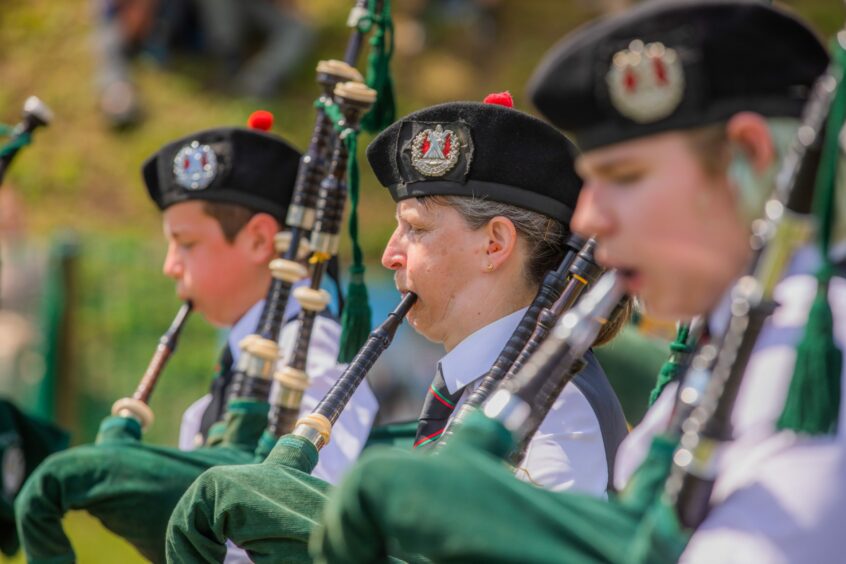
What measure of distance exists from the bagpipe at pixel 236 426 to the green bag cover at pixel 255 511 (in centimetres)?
65

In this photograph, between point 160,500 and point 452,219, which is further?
point 160,500

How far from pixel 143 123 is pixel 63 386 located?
9.57ft

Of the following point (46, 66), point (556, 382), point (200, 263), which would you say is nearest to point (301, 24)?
point (46, 66)

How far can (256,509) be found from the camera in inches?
93.0

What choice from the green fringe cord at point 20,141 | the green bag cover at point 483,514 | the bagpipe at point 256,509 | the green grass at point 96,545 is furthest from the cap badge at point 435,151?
the green grass at point 96,545

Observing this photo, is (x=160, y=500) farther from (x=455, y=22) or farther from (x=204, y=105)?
(x=455, y=22)

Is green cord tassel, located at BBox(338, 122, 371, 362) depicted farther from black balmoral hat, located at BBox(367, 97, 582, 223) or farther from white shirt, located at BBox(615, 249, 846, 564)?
Result: white shirt, located at BBox(615, 249, 846, 564)

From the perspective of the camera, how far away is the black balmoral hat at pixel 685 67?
5.32 ft

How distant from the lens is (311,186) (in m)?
3.53

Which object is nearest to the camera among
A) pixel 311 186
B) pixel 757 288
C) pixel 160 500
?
pixel 757 288

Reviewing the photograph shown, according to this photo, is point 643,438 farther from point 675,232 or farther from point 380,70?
point 380,70

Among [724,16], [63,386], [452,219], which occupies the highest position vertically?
[724,16]

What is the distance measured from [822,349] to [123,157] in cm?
880

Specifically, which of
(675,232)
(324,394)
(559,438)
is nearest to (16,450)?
(324,394)
